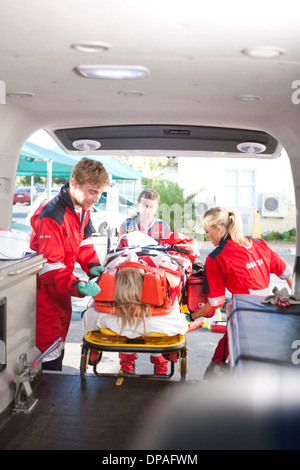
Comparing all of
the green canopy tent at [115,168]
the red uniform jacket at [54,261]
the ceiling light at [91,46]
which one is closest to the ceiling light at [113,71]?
the ceiling light at [91,46]

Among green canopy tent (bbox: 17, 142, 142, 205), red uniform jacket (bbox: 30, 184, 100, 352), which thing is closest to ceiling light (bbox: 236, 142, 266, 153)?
red uniform jacket (bbox: 30, 184, 100, 352)

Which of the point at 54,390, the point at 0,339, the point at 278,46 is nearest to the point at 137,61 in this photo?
the point at 278,46

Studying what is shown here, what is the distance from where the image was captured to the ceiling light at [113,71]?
2.53 metres

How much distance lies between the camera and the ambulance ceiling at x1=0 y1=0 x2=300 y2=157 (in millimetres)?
1856

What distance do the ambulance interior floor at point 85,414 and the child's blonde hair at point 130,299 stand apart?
1.28 feet

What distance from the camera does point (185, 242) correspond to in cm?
416

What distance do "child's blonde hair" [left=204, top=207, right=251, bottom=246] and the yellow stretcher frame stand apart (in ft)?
3.38

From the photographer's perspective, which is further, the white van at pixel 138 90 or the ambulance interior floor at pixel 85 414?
the ambulance interior floor at pixel 85 414

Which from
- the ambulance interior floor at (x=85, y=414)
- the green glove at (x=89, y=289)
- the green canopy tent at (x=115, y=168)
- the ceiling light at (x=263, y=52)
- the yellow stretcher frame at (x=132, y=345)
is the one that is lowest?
the ambulance interior floor at (x=85, y=414)

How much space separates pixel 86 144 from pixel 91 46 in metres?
2.08

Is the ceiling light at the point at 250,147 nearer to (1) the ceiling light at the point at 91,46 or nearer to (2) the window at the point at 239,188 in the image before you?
(1) the ceiling light at the point at 91,46

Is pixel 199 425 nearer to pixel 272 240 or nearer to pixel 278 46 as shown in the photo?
pixel 278 46

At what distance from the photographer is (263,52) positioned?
7.25 feet
